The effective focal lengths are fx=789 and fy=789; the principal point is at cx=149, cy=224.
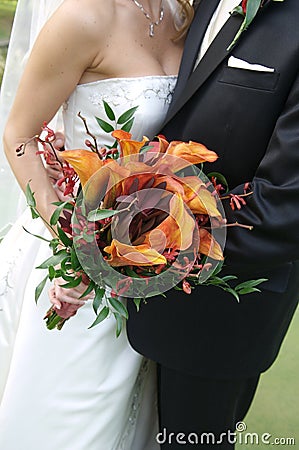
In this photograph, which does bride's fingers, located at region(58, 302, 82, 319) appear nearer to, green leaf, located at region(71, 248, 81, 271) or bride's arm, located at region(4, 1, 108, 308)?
bride's arm, located at region(4, 1, 108, 308)

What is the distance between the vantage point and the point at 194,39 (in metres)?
1.76

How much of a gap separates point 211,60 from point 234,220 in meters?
0.33

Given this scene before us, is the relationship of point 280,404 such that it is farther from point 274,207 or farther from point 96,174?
point 96,174

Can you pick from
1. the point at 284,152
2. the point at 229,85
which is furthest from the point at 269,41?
the point at 284,152

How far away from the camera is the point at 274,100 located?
1.50m

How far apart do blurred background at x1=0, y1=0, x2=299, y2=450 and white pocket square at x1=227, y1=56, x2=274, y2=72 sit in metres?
1.46

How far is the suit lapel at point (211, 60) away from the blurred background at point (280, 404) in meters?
1.38

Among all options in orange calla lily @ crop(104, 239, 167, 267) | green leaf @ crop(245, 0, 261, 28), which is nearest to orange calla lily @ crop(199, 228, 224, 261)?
orange calla lily @ crop(104, 239, 167, 267)

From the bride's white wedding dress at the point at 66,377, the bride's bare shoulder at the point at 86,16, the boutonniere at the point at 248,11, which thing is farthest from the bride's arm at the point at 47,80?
the boutonniere at the point at 248,11

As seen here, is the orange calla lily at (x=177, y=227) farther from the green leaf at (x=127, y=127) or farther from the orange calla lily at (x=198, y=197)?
the green leaf at (x=127, y=127)

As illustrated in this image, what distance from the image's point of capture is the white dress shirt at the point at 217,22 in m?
1.73

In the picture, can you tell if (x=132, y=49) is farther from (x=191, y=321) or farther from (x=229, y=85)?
(x=191, y=321)

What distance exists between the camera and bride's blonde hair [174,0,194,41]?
1.89 m

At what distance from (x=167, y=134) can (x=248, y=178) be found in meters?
0.20
